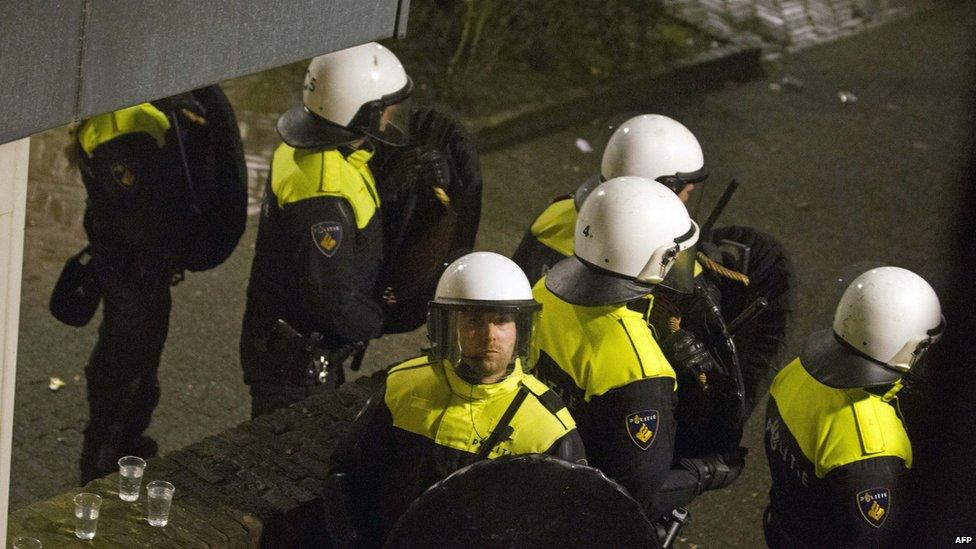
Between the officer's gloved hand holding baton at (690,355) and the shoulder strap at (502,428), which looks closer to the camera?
the shoulder strap at (502,428)

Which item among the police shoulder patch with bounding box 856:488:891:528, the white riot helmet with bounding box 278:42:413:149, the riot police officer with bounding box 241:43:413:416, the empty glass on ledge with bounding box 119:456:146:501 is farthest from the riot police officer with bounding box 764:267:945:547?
the empty glass on ledge with bounding box 119:456:146:501

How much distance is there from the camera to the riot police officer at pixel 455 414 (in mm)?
4496

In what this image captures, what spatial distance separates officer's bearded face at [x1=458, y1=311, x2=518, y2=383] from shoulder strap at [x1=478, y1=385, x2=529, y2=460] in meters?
0.09

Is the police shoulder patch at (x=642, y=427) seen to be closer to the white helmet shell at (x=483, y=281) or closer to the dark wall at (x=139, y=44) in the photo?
the white helmet shell at (x=483, y=281)

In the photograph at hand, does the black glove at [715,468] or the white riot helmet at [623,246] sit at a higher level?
the white riot helmet at [623,246]

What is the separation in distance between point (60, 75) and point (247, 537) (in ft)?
7.04

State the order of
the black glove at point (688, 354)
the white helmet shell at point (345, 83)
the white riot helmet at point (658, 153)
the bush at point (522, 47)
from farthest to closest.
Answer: the bush at point (522, 47)
the white helmet shell at point (345, 83)
the white riot helmet at point (658, 153)
the black glove at point (688, 354)

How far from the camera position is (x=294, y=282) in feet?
19.7

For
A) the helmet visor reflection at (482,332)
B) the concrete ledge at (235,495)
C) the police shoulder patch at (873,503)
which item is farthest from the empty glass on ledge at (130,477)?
the police shoulder patch at (873,503)

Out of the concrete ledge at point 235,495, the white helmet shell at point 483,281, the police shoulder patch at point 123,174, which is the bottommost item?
the concrete ledge at point 235,495

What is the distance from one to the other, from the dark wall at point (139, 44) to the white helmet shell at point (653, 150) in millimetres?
2148

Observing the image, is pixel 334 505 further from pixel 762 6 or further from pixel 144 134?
pixel 762 6

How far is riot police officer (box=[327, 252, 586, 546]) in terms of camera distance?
14.8ft

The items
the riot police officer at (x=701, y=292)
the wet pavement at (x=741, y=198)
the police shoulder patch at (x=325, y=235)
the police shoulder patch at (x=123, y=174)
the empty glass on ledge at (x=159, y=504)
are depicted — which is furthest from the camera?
the wet pavement at (x=741, y=198)
